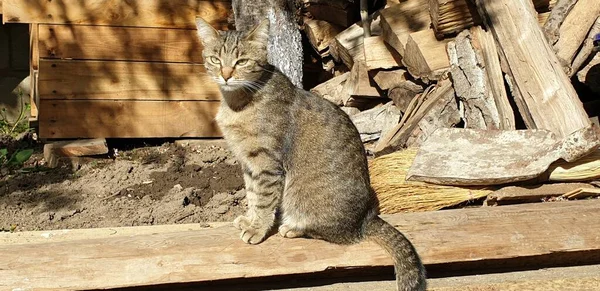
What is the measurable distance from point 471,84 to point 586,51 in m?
0.80

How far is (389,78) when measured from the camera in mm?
5246

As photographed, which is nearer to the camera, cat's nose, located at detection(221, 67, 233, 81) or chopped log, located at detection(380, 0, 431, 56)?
cat's nose, located at detection(221, 67, 233, 81)

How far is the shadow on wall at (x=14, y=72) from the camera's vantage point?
675 centimetres

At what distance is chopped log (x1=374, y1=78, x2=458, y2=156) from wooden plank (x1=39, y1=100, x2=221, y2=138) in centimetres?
165

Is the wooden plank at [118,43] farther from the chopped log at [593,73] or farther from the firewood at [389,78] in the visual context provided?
the chopped log at [593,73]

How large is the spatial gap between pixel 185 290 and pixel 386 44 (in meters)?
2.62

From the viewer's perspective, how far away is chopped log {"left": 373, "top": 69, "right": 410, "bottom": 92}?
521cm

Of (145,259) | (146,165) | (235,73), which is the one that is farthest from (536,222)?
(146,165)

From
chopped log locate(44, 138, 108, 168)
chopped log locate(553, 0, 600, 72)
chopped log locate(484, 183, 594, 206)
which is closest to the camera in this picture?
chopped log locate(484, 183, 594, 206)

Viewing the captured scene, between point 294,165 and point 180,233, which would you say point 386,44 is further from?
point 180,233

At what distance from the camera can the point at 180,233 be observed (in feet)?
11.5

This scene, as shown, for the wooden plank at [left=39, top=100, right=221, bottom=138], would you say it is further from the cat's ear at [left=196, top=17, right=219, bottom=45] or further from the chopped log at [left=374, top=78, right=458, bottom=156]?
the cat's ear at [left=196, top=17, right=219, bottom=45]

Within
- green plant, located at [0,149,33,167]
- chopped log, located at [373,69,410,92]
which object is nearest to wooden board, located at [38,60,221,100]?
green plant, located at [0,149,33,167]

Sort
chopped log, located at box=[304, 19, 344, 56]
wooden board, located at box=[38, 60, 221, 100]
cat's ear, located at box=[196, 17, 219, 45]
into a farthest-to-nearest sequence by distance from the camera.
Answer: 1. chopped log, located at box=[304, 19, 344, 56]
2. wooden board, located at box=[38, 60, 221, 100]
3. cat's ear, located at box=[196, 17, 219, 45]
